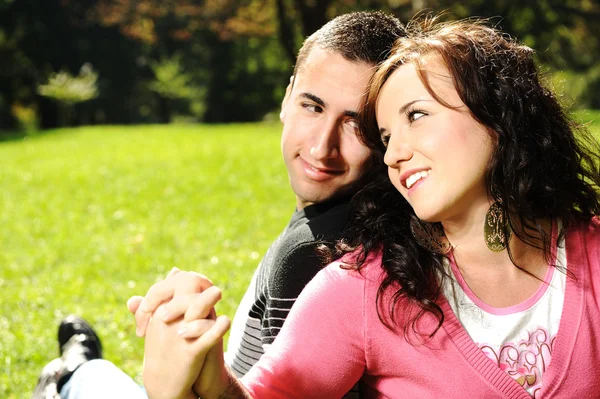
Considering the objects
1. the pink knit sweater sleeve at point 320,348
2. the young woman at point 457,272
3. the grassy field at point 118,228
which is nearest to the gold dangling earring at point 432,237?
the young woman at point 457,272

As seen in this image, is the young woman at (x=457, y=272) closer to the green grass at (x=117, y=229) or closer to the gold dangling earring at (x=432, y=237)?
the gold dangling earring at (x=432, y=237)

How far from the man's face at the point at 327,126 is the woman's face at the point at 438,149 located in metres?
0.51

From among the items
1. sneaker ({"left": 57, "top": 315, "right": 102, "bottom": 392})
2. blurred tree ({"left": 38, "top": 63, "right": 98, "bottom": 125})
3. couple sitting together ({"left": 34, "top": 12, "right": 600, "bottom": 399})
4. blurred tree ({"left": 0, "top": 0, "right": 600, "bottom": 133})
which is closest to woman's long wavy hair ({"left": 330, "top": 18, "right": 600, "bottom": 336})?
couple sitting together ({"left": 34, "top": 12, "right": 600, "bottom": 399})

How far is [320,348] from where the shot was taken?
1878 mm

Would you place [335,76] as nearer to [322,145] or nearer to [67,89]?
[322,145]

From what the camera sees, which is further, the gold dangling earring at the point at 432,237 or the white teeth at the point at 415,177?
the gold dangling earring at the point at 432,237

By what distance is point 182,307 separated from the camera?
1527 mm

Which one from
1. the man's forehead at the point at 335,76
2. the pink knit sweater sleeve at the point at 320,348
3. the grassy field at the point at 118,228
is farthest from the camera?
the grassy field at the point at 118,228

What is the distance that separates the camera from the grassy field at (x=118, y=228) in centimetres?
489

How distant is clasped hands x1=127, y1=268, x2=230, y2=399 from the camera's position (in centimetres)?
151

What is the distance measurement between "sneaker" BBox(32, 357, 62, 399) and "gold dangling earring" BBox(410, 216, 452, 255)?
6.34ft

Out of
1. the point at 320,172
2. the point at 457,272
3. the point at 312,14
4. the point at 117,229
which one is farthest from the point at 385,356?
the point at 312,14

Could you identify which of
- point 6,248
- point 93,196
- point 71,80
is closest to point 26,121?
point 71,80

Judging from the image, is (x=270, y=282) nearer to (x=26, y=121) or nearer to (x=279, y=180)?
(x=279, y=180)
